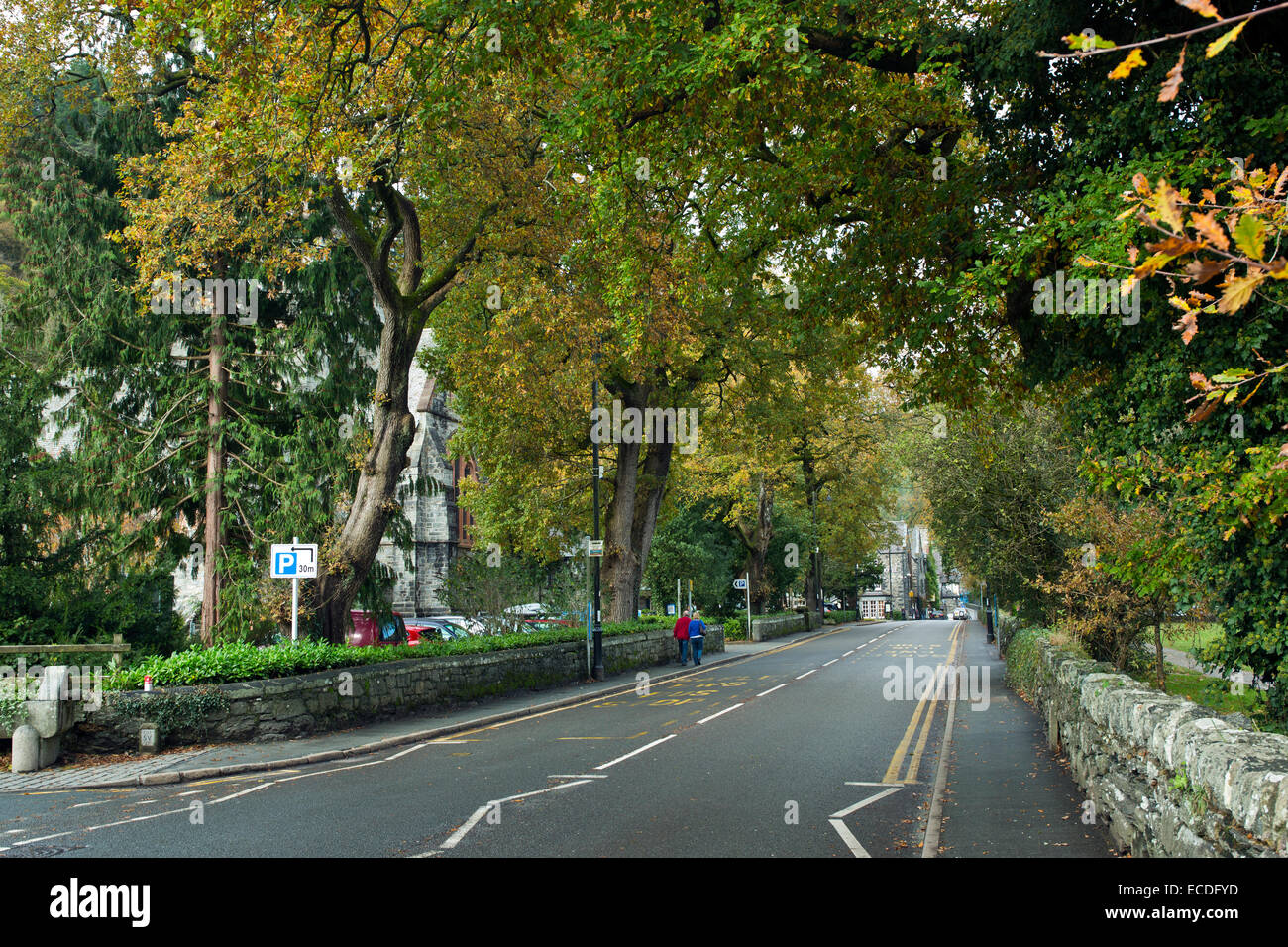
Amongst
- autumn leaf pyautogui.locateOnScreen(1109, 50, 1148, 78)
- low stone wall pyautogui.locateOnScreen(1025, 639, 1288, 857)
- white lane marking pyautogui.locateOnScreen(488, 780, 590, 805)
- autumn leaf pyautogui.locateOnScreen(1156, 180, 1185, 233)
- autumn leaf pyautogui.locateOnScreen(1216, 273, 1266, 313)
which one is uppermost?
autumn leaf pyautogui.locateOnScreen(1109, 50, 1148, 78)

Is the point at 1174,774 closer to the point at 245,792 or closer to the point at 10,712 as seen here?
the point at 245,792

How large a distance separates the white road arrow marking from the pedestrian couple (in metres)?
20.9

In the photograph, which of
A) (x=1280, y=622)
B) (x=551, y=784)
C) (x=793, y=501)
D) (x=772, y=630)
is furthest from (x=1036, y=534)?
(x=793, y=501)

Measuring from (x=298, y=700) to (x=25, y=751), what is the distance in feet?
12.2

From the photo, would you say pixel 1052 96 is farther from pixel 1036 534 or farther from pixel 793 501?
pixel 793 501

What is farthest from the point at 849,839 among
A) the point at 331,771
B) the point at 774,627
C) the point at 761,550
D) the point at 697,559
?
the point at 761,550

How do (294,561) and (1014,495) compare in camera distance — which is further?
(1014,495)

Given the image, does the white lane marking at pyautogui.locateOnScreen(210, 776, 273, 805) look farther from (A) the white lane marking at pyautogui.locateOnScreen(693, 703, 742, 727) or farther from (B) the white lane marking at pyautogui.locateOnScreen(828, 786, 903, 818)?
(A) the white lane marking at pyautogui.locateOnScreen(693, 703, 742, 727)

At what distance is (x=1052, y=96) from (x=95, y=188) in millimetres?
21744

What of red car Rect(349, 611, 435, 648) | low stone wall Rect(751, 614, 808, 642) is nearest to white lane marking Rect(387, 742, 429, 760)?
red car Rect(349, 611, 435, 648)

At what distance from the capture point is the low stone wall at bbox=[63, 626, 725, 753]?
1347cm

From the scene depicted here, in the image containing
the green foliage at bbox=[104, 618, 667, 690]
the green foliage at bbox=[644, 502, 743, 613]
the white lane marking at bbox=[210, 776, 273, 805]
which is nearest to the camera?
the white lane marking at bbox=[210, 776, 273, 805]

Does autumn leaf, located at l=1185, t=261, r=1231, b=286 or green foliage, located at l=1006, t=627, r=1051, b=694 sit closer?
autumn leaf, located at l=1185, t=261, r=1231, b=286

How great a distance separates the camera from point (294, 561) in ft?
51.0
